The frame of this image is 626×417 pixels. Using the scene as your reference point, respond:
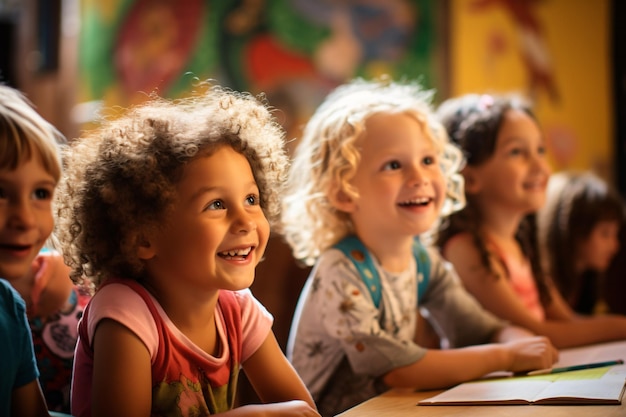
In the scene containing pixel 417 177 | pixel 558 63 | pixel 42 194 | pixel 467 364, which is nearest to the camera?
pixel 42 194

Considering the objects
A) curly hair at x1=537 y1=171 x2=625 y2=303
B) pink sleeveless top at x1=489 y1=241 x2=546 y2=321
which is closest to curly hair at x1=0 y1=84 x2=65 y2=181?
pink sleeveless top at x1=489 y1=241 x2=546 y2=321

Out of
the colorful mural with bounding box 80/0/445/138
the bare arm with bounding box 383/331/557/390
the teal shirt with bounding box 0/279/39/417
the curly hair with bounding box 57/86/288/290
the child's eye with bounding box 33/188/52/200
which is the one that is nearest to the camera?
the teal shirt with bounding box 0/279/39/417

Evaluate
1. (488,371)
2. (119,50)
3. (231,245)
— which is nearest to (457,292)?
(488,371)

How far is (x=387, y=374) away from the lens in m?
1.48

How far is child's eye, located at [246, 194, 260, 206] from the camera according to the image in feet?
4.01

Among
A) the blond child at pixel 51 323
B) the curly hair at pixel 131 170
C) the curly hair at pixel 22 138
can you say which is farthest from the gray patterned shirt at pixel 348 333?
the curly hair at pixel 22 138

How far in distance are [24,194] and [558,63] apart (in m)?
3.18

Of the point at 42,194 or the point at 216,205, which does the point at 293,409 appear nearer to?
the point at 216,205

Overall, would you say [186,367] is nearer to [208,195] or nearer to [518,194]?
[208,195]

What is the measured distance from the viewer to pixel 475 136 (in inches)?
79.7

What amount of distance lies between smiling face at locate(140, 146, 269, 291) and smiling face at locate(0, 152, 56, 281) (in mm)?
196

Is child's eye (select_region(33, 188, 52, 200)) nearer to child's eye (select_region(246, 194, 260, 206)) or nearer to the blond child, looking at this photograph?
the blond child

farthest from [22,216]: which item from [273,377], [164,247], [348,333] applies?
[348,333]

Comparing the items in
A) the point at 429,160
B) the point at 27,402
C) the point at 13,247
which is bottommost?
the point at 27,402
